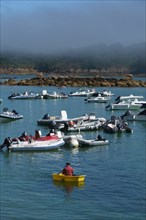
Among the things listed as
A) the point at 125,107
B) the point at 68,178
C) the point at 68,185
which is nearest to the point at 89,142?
the point at 68,178

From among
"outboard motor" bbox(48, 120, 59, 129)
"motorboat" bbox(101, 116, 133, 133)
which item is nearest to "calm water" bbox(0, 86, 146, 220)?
"motorboat" bbox(101, 116, 133, 133)

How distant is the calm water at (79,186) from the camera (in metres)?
22.9

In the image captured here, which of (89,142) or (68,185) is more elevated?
(89,142)

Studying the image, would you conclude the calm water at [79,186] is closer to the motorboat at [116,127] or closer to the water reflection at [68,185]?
the water reflection at [68,185]

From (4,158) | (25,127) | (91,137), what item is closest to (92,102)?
(25,127)

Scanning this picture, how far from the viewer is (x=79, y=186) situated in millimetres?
26672

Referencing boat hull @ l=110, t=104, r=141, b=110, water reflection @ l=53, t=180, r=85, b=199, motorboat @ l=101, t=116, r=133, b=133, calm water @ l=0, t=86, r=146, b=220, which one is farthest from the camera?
boat hull @ l=110, t=104, r=141, b=110

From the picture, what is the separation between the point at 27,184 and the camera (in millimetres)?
26906

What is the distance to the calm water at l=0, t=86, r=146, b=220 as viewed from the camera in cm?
2291

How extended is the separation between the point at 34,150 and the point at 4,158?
264 centimetres

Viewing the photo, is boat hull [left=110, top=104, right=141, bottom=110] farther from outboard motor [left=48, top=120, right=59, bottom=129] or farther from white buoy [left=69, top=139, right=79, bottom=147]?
white buoy [left=69, top=139, right=79, bottom=147]

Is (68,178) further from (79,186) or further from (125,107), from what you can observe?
(125,107)

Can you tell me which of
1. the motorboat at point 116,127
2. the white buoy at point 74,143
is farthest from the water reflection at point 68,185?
the motorboat at point 116,127

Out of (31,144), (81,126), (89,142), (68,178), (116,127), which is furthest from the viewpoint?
(81,126)
